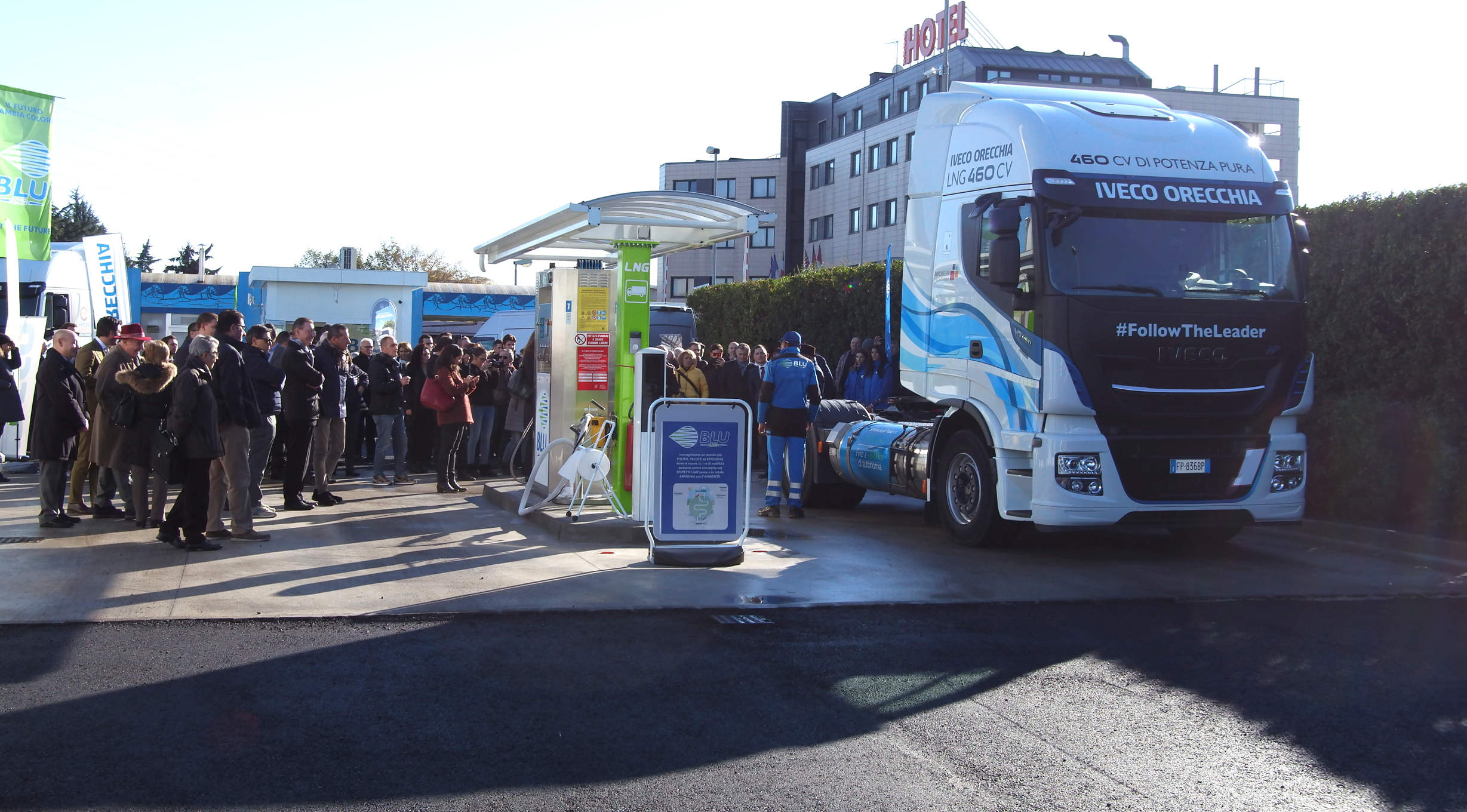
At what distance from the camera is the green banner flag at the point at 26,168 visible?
15.0 m

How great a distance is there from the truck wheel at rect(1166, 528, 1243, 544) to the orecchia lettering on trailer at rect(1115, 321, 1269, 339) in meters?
2.13

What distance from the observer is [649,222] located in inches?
436

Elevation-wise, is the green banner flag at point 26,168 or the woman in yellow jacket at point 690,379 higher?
the green banner flag at point 26,168

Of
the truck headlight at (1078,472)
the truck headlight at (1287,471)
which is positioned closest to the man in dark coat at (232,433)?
the truck headlight at (1078,472)

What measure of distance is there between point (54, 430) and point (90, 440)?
90cm

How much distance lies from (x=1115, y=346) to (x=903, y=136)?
177 ft

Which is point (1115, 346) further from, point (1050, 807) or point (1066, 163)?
point (1050, 807)

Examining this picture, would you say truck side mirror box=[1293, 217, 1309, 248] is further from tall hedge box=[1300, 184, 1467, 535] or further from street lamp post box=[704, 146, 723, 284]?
street lamp post box=[704, 146, 723, 284]

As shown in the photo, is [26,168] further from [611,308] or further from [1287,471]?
[1287,471]

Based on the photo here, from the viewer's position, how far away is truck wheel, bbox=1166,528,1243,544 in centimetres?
1069

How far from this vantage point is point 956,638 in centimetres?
689

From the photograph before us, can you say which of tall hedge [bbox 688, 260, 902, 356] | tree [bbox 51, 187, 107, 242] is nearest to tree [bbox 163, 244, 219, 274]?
tree [bbox 51, 187, 107, 242]

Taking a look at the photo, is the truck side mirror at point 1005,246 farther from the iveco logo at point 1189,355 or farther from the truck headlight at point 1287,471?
the truck headlight at point 1287,471

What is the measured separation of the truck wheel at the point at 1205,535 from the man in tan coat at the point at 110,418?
30.0 feet
